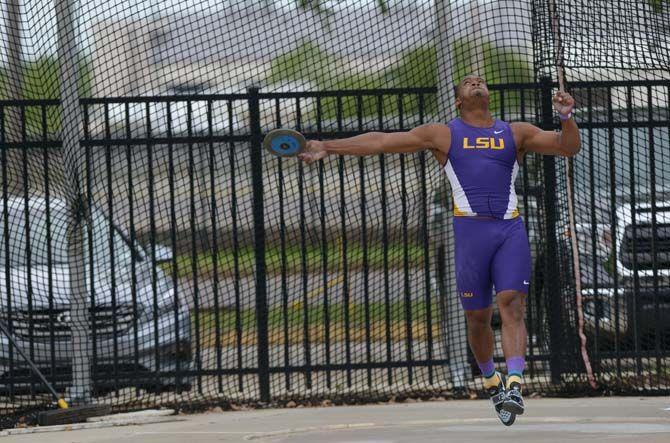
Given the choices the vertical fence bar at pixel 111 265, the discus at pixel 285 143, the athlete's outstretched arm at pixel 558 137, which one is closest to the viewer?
the discus at pixel 285 143

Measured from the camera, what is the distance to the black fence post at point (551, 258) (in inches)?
391

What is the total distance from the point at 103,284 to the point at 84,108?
1.61 m

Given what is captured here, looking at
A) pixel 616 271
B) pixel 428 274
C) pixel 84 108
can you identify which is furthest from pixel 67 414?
pixel 616 271

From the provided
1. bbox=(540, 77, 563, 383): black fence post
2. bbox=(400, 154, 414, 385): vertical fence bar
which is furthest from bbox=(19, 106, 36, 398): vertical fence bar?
bbox=(540, 77, 563, 383): black fence post

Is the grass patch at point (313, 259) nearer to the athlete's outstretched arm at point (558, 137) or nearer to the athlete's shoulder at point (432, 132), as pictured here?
the athlete's shoulder at point (432, 132)

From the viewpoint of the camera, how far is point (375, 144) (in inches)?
295

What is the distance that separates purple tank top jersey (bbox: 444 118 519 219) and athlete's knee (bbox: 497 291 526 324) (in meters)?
0.50

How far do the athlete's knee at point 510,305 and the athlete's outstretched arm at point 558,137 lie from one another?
3.12ft

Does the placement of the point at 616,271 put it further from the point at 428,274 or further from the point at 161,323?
the point at 161,323

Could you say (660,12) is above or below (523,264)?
above

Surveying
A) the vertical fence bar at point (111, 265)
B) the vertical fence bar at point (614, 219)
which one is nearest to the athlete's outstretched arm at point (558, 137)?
the vertical fence bar at point (614, 219)

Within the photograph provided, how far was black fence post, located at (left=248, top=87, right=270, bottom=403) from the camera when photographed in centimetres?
970

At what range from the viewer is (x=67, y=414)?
8.73m

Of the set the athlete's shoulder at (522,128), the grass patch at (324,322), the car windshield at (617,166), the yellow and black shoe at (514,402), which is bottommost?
the yellow and black shoe at (514,402)
